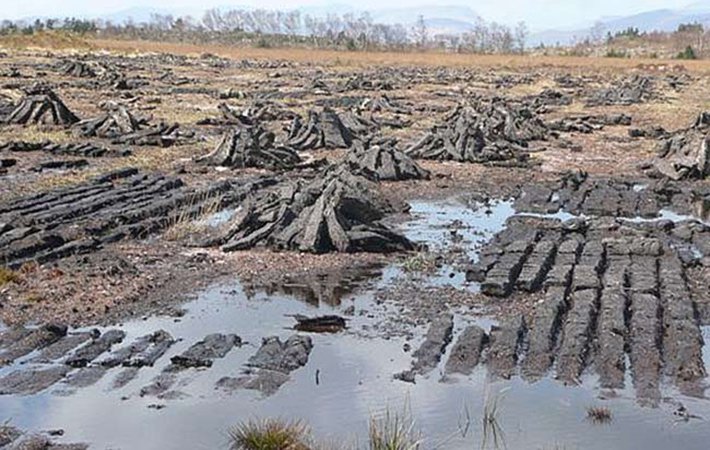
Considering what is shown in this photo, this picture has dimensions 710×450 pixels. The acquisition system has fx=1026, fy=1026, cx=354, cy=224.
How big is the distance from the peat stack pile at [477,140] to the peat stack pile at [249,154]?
306 centimetres

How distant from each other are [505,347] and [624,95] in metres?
33.7

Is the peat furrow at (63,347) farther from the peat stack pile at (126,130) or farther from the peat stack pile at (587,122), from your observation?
the peat stack pile at (587,122)

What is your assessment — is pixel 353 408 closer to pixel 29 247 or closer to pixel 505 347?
pixel 505 347

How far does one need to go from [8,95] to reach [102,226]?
72.7 ft

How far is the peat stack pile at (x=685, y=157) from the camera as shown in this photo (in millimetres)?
20312

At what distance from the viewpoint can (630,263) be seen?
12.6 metres

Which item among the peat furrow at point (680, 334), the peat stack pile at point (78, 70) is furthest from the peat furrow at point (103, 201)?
the peat stack pile at point (78, 70)

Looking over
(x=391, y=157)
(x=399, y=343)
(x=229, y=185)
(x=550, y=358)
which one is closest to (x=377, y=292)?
(x=399, y=343)

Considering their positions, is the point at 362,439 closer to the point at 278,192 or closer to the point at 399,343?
the point at 399,343

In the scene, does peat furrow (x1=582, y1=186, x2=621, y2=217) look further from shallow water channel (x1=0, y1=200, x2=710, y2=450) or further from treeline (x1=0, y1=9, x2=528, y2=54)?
treeline (x1=0, y1=9, x2=528, y2=54)

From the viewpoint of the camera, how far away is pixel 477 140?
23.5m

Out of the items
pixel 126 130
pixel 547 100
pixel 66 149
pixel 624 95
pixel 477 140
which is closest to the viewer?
pixel 66 149

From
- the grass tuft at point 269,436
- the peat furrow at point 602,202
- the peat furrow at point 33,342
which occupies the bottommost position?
the peat furrow at point 602,202

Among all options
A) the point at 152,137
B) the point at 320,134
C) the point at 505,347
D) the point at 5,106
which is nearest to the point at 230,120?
the point at 152,137
